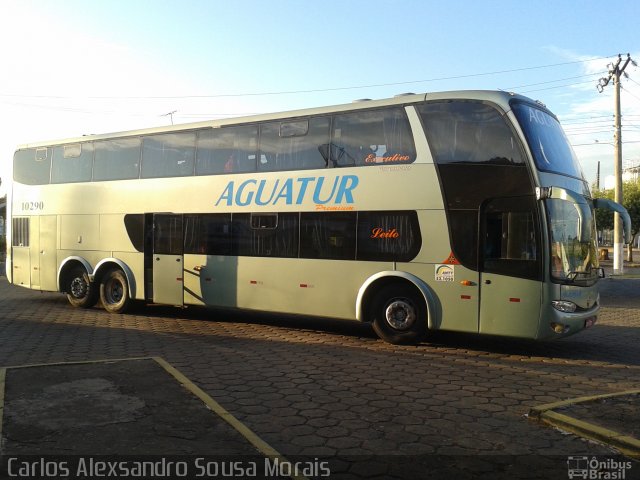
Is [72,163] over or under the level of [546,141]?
over

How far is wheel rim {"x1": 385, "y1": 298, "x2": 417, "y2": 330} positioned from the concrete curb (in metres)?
3.46

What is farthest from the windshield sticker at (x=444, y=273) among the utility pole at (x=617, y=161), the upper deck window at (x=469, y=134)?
the utility pole at (x=617, y=161)

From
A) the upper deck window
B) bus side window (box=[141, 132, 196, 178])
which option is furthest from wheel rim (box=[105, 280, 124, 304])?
the upper deck window

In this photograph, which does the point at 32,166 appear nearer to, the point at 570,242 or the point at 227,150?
the point at 227,150

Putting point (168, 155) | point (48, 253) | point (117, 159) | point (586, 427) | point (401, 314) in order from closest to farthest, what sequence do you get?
point (586, 427) → point (401, 314) → point (168, 155) → point (117, 159) → point (48, 253)

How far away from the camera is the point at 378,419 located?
206 inches

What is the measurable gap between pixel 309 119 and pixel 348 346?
423cm

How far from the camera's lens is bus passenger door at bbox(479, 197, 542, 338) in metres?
7.89

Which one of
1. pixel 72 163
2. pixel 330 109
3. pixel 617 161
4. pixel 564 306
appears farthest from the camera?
pixel 617 161

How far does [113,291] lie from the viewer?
1313cm

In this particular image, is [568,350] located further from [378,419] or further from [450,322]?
[378,419]

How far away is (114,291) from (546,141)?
1017 centimetres

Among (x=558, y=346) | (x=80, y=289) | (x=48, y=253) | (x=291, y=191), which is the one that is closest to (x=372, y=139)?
(x=291, y=191)

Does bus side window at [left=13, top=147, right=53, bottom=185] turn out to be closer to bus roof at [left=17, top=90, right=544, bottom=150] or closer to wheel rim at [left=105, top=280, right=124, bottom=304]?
bus roof at [left=17, top=90, right=544, bottom=150]
